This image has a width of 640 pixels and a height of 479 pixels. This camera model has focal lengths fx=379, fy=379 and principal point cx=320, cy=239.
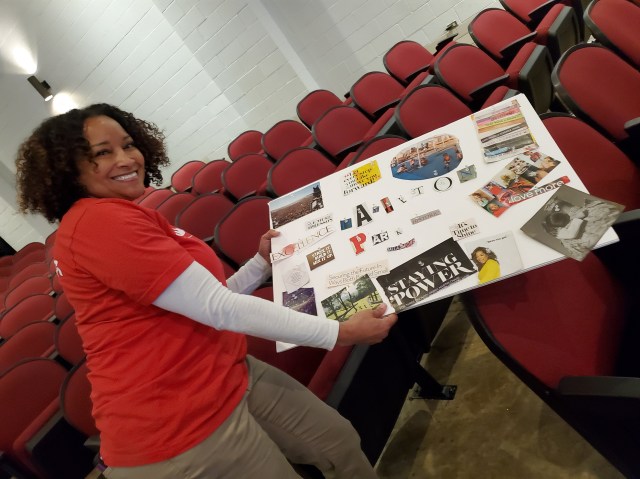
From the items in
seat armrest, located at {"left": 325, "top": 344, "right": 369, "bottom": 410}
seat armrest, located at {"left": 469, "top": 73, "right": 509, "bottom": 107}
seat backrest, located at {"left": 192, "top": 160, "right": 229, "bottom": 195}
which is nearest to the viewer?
seat armrest, located at {"left": 325, "top": 344, "right": 369, "bottom": 410}

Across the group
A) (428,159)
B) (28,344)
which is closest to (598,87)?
(428,159)

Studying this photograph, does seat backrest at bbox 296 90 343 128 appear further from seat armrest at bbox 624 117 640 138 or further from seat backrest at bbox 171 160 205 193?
seat armrest at bbox 624 117 640 138

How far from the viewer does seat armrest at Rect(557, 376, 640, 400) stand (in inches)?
24.5

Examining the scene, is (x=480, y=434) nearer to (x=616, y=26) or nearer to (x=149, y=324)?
(x=149, y=324)

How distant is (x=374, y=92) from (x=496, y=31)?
1062 millimetres

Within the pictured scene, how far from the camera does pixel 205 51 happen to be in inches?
184

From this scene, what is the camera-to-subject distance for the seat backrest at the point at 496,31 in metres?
3.04

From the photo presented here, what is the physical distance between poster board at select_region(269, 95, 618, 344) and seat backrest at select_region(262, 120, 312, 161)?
219cm

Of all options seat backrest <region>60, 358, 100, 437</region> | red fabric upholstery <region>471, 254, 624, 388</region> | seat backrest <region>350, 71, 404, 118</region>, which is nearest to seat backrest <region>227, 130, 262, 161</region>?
seat backrest <region>350, 71, 404, 118</region>

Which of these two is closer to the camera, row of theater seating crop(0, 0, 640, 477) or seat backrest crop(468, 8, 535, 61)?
row of theater seating crop(0, 0, 640, 477)

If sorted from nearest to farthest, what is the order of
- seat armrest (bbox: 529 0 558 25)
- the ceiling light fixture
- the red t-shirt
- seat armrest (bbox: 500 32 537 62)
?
the red t-shirt < seat armrest (bbox: 500 32 537 62) < seat armrest (bbox: 529 0 558 25) < the ceiling light fixture

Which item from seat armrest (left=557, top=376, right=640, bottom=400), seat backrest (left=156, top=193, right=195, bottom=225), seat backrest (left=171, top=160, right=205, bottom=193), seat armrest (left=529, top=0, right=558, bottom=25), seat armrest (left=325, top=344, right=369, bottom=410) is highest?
seat backrest (left=171, top=160, right=205, bottom=193)

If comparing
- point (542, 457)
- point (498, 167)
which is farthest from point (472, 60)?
point (542, 457)

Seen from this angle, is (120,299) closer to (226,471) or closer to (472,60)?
(226,471)
